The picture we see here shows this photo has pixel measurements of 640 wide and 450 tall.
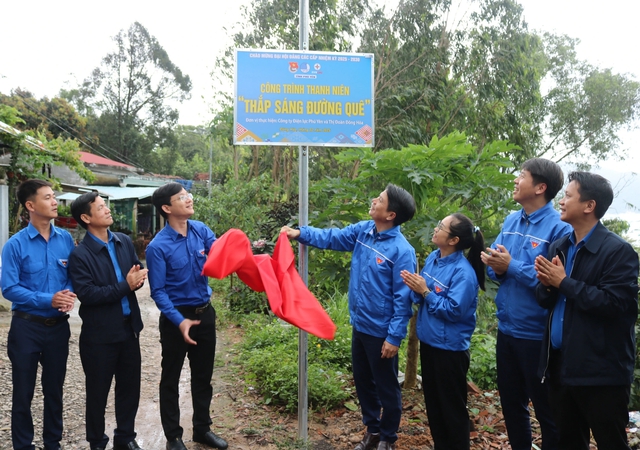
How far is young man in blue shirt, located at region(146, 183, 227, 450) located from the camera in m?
3.41


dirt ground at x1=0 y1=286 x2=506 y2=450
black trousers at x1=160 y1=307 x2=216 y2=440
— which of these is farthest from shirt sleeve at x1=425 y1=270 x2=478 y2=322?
black trousers at x1=160 y1=307 x2=216 y2=440

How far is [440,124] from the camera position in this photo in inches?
489

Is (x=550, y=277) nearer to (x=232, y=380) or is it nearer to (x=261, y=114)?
(x=261, y=114)

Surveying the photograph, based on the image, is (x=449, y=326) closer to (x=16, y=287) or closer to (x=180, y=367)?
(x=180, y=367)

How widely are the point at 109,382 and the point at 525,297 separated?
2665 mm

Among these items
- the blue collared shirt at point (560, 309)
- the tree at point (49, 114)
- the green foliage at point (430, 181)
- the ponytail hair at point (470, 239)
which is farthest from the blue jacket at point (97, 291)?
the tree at point (49, 114)

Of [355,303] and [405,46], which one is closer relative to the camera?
[355,303]

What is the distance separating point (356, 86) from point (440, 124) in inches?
372

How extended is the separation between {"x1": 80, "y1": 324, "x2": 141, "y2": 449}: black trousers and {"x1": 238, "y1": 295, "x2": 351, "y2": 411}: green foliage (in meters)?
1.32

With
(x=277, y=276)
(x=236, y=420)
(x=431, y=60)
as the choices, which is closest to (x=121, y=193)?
(x=431, y=60)

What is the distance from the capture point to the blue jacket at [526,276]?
2.87 m

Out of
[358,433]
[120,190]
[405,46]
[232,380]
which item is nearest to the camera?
[358,433]

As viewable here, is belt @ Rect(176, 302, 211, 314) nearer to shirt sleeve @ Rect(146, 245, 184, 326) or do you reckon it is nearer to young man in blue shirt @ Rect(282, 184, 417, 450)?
shirt sleeve @ Rect(146, 245, 184, 326)

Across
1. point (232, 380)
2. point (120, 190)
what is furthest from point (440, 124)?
point (120, 190)
